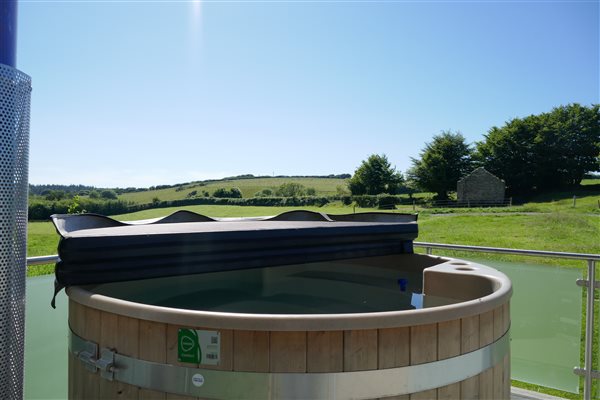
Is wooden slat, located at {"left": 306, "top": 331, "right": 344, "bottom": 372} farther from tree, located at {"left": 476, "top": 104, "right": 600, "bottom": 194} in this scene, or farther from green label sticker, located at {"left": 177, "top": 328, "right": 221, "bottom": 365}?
tree, located at {"left": 476, "top": 104, "right": 600, "bottom": 194}

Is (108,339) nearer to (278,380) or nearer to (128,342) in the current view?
(128,342)

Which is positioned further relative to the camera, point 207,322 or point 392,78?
point 392,78

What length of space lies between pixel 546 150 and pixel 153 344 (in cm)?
3423

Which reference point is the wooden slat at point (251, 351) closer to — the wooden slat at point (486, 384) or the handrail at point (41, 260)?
the wooden slat at point (486, 384)

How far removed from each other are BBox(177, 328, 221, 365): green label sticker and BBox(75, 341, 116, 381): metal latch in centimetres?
32

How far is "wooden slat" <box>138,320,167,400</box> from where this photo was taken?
1346 mm

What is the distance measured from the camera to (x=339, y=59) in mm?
8930

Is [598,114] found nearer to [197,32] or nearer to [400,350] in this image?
[197,32]

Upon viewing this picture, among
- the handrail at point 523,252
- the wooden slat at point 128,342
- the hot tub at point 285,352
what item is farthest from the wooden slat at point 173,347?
the handrail at point 523,252

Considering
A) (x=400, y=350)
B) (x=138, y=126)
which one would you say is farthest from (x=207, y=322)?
(x=138, y=126)

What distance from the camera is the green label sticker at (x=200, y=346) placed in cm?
129

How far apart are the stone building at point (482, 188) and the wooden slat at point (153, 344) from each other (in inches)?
1129

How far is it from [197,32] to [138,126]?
1119 cm

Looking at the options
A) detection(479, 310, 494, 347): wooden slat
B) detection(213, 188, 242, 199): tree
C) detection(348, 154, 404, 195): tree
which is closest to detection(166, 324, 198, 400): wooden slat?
detection(479, 310, 494, 347): wooden slat
